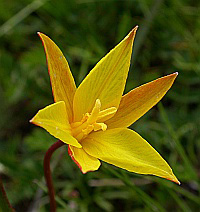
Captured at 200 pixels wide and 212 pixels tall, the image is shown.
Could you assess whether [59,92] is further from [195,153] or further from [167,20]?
[167,20]

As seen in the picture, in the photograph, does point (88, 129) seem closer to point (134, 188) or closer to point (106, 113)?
point (106, 113)

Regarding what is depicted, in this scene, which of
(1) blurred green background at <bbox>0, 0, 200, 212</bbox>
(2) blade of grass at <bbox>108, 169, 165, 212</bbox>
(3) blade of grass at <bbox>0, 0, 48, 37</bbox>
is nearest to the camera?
(2) blade of grass at <bbox>108, 169, 165, 212</bbox>

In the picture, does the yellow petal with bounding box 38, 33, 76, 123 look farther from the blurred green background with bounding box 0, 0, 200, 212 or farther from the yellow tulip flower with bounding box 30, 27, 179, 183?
the blurred green background with bounding box 0, 0, 200, 212

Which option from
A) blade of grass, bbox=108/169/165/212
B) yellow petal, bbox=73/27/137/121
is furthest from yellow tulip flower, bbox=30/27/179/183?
blade of grass, bbox=108/169/165/212

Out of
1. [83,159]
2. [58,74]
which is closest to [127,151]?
[83,159]

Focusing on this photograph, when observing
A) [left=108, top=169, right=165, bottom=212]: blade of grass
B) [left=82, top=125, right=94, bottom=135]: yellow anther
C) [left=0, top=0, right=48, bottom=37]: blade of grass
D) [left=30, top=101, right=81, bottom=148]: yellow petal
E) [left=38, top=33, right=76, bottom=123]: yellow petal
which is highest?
[left=0, top=0, right=48, bottom=37]: blade of grass

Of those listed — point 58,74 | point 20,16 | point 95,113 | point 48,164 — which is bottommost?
Result: point 48,164

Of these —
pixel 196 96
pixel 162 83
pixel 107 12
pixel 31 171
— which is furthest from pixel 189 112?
pixel 162 83

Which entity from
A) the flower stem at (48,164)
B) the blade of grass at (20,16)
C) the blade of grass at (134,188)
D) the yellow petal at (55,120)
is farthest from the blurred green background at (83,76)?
the yellow petal at (55,120)
